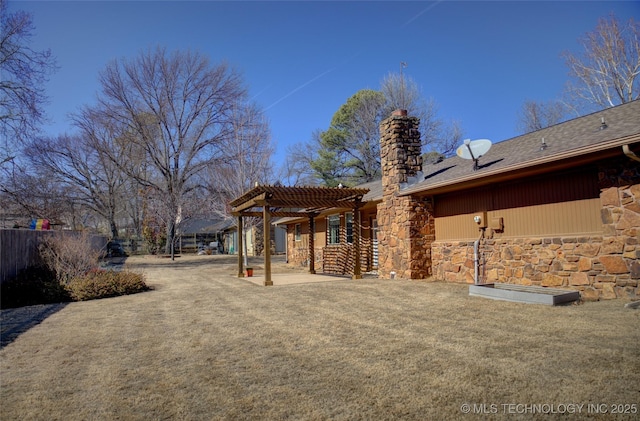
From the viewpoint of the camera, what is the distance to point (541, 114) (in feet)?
84.3

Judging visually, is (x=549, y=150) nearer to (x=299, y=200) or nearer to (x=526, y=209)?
(x=526, y=209)

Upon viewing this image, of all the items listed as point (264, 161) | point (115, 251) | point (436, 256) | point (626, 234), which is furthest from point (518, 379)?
point (115, 251)

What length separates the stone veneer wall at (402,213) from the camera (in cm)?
1159

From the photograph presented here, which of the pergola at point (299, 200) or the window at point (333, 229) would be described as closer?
the pergola at point (299, 200)

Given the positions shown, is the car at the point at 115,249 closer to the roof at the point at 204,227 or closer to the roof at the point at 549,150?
the roof at the point at 204,227

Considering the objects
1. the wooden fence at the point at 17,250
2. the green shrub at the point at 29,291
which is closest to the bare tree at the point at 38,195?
the wooden fence at the point at 17,250

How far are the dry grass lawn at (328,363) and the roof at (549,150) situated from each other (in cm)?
250

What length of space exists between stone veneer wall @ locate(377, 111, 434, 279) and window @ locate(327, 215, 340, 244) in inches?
161

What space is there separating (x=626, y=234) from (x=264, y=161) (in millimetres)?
15934

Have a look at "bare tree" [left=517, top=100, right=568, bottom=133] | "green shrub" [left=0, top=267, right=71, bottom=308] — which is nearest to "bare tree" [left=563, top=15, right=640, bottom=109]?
"bare tree" [left=517, top=100, right=568, bottom=133]

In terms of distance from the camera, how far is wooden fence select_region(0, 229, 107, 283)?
9.59m

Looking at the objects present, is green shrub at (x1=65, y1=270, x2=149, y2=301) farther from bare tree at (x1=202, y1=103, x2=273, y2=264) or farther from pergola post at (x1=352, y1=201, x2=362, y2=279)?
bare tree at (x1=202, y1=103, x2=273, y2=264)

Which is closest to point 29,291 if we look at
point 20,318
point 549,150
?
point 20,318

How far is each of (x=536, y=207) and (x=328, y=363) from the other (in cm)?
625
